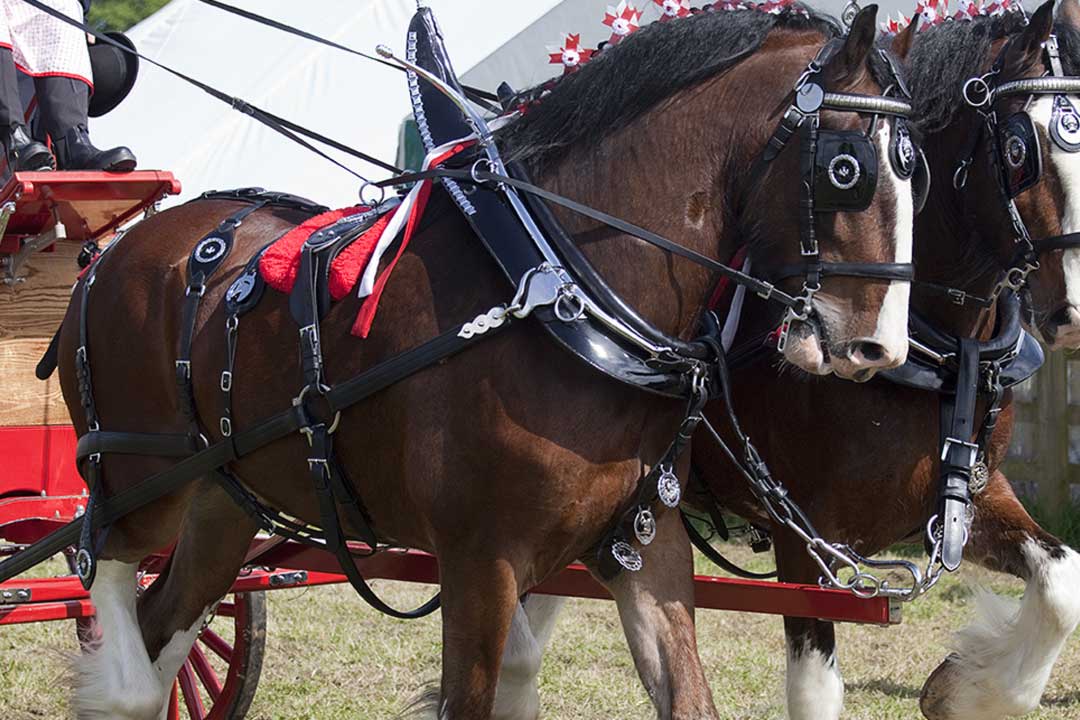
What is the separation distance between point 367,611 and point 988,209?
3.73 metres

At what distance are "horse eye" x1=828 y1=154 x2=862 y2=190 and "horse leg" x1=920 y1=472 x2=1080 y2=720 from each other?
4.18 ft

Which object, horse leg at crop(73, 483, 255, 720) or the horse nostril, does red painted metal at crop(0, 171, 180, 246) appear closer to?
horse leg at crop(73, 483, 255, 720)

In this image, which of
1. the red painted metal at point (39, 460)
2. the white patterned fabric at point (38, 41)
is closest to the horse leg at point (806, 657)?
the red painted metal at point (39, 460)

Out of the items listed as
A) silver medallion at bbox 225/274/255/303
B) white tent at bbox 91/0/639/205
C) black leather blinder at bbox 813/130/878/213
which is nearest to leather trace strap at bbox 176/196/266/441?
silver medallion at bbox 225/274/255/303

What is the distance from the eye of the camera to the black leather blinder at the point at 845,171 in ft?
8.27

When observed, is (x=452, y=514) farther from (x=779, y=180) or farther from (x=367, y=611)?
(x=367, y=611)

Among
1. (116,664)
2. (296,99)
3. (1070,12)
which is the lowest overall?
(116,664)

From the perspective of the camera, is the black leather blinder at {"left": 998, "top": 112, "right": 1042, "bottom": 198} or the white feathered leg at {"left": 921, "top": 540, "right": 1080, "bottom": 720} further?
the white feathered leg at {"left": 921, "top": 540, "right": 1080, "bottom": 720}

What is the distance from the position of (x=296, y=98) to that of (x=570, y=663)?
6.85 m

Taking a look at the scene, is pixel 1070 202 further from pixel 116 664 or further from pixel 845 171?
pixel 116 664

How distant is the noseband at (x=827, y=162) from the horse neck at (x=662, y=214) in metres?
0.14

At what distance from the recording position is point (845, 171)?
2.52 meters

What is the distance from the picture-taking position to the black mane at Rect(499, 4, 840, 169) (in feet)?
9.11

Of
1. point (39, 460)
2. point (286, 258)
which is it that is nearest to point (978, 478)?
point (286, 258)
